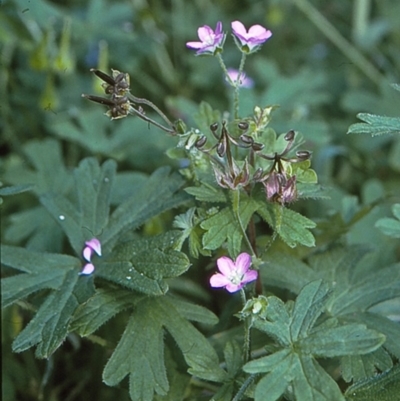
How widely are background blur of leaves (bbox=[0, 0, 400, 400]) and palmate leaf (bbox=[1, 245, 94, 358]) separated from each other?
0.41 m

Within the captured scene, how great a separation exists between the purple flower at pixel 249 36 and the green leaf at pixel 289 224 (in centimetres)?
38

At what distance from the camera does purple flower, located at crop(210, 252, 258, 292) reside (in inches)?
55.9

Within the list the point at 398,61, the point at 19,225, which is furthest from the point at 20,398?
the point at 398,61

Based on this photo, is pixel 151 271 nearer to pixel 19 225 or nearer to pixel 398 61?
pixel 19 225

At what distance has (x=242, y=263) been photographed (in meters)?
1.45

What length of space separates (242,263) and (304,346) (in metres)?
→ 0.22

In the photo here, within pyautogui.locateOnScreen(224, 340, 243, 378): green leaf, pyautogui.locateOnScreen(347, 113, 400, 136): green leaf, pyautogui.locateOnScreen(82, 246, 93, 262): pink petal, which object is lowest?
pyautogui.locateOnScreen(224, 340, 243, 378): green leaf

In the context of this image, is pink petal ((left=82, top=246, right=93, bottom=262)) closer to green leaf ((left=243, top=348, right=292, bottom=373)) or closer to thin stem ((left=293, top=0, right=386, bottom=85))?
green leaf ((left=243, top=348, right=292, bottom=373))

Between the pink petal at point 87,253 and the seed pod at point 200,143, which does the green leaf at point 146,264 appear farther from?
the seed pod at point 200,143

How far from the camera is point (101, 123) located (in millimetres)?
2910

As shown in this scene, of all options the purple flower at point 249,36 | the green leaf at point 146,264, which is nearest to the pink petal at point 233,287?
the green leaf at point 146,264

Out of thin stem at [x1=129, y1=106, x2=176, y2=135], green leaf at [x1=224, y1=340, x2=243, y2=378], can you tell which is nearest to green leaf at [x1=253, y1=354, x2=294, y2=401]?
green leaf at [x1=224, y1=340, x2=243, y2=378]

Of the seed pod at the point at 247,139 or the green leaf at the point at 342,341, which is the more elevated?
the seed pod at the point at 247,139

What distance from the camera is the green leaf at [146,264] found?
58.6 inches
